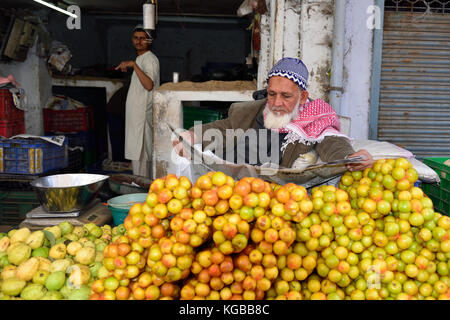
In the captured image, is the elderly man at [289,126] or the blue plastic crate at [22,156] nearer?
the elderly man at [289,126]

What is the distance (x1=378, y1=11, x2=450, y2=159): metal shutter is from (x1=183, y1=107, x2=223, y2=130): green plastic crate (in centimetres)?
192

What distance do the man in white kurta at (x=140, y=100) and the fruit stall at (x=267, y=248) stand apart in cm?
356

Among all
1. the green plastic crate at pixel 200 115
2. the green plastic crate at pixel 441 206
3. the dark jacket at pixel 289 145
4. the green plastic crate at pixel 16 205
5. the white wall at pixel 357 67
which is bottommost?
the green plastic crate at pixel 16 205

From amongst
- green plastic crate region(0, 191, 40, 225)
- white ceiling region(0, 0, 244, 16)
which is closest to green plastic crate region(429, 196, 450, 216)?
green plastic crate region(0, 191, 40, 225)

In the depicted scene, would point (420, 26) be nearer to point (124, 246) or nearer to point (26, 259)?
point (124, 246)

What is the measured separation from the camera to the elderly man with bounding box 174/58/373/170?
112 inches

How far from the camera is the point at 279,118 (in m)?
2.99

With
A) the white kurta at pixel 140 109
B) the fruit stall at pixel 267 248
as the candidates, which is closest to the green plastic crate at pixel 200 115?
the white kurta at pixel 140 109

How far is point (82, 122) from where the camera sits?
280 inches

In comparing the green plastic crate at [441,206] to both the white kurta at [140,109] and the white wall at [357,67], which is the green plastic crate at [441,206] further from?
the white kurta at [140,109]

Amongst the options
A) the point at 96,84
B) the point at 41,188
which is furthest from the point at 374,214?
the point at 96,84

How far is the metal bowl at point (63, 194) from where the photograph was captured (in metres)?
2.69

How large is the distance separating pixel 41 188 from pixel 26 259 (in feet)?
2.35

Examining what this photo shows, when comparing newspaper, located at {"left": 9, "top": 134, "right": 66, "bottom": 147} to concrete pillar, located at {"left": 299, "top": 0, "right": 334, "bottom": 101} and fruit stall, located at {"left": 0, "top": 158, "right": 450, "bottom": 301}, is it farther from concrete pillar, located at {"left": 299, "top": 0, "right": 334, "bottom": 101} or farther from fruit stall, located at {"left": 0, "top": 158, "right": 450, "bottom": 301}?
fruit stall, located at {"left": 0, "top": 158, "right": 450, "bottom": 301}
